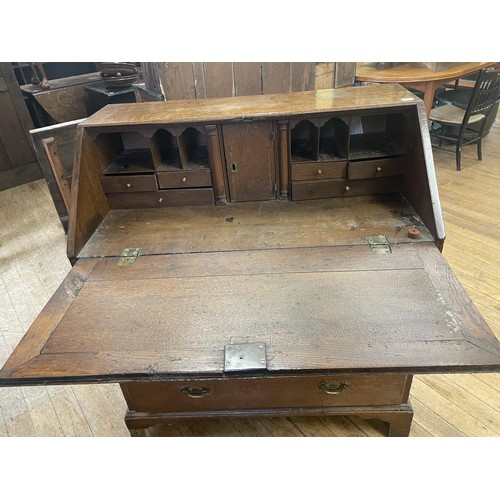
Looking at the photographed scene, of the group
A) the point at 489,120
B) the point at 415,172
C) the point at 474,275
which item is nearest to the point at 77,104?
the point at 415,172

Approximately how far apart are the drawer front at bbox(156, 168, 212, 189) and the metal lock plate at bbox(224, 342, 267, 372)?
0.79 m

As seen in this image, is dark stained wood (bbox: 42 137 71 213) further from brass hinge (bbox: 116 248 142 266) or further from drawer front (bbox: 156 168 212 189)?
brass hinge (bbox: 116 248 142 266)

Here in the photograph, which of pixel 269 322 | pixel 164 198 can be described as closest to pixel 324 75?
pixel 164 198

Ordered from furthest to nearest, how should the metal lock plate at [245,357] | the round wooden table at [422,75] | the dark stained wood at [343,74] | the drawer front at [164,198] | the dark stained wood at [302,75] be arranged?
the round wooden table at [422,75] → the dark stained wood at [343,74] → the dark stained wood at [302,75] → the drawer front at [164,198] → the metal lock plate at [245,357]

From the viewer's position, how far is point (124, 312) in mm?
1146

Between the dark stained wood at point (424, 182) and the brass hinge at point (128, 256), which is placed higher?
the dark stained wood at point (424, 182)

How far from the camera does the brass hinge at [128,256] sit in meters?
1.35

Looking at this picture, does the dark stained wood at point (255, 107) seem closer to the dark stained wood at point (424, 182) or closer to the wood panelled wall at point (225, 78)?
the dark stained wood at point (424, 182)

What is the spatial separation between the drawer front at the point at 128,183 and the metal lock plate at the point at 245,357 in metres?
0.85

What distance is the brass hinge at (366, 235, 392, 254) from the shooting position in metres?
1.29

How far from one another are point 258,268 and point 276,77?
1.56 meters

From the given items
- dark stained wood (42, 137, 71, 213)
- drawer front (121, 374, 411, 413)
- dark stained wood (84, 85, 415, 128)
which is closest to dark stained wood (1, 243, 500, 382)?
drawer front (121, 374, 411, 413)

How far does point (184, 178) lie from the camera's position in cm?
157

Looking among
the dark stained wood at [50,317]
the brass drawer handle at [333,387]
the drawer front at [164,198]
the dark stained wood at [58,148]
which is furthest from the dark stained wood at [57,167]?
the brass drawer handle at [333,387]
